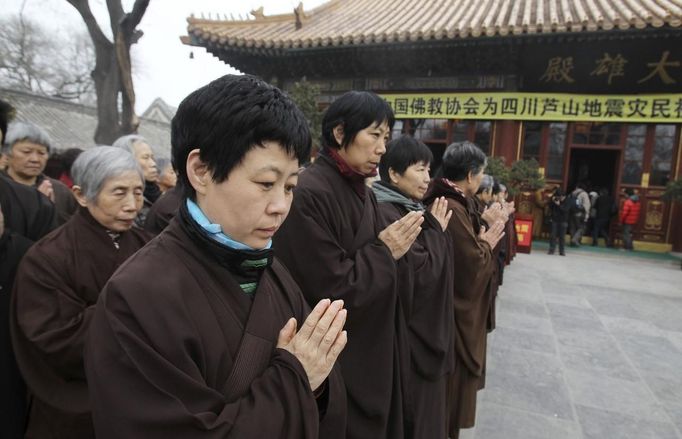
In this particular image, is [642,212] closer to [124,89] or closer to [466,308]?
[466,308]

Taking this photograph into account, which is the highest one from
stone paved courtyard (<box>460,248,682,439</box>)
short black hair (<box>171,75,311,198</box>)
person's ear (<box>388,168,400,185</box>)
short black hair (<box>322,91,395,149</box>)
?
short black hair (<box>322,91,395,149</box>)

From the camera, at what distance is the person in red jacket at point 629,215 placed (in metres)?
9.54

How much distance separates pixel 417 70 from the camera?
30.6ft

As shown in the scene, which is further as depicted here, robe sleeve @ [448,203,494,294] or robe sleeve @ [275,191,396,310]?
robe sleeve @ [448,203,494,294]

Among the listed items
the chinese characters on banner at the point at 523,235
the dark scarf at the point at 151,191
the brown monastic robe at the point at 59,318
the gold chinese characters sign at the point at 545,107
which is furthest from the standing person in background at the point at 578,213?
the brown monastic robe at the point at 59,318

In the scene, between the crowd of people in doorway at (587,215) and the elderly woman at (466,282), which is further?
the crowd of people in doorway at (587,215)

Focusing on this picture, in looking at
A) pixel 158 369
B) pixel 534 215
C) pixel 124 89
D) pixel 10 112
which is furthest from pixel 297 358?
pixel 534 215

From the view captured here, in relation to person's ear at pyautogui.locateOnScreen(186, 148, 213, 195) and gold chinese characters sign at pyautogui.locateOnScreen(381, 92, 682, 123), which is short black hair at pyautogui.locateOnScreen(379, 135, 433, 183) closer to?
person's ear at pyautogui.locateOnScreen(186, 148, 213, 195)

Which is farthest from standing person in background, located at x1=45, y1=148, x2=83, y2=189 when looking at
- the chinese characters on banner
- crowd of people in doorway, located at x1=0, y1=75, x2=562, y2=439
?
the chinese characters on banner

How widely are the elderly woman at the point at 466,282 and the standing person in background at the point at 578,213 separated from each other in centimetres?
795

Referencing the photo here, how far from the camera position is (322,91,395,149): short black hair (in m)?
2.00

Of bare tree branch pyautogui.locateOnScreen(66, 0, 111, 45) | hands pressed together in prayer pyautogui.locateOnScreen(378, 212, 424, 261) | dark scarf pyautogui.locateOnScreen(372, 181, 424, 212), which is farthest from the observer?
bare tree branch pyautogui.locateOnScreen(66, 0, 111, 45)

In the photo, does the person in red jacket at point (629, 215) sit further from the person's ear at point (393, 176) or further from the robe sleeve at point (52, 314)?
the robe sleeve at point (52, 314)

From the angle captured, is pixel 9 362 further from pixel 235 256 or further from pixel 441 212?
pixel 441 212
